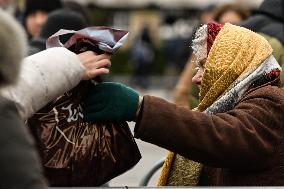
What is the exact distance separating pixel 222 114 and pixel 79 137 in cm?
47

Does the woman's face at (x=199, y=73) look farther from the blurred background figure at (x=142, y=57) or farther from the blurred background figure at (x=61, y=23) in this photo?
the blurred background figure at (x=142, y=57)

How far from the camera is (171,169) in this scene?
3807 millimetres

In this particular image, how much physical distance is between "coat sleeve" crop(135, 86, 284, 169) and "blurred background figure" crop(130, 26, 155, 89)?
21641mm

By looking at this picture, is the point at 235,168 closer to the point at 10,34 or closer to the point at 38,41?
the point at 10,34

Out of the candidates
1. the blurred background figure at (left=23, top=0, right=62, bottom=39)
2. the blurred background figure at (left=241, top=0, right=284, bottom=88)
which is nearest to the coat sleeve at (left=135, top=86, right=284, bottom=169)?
the blurred background figure at (left=241, top=0, right=284, bottom=88)

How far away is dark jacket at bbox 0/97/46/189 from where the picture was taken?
98.0 inches

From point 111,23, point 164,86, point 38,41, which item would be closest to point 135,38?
point 164,86

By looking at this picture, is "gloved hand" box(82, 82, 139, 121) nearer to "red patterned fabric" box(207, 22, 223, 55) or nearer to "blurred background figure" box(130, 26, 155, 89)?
"red patterned fabric" box(207, 22, 223, 55)

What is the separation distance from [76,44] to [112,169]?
42 centimetres

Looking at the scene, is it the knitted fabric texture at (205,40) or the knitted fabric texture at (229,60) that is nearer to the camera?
the knitted fabric texture at (229,60)

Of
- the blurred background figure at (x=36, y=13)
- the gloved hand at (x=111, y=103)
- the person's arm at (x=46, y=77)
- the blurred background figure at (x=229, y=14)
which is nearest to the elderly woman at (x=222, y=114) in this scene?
the gloved hand at (x=111, y=103)

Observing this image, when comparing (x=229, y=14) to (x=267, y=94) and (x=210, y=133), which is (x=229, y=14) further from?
(x=210, y=133)

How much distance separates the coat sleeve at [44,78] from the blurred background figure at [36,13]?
4648 mm

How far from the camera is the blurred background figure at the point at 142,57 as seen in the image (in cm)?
2555
